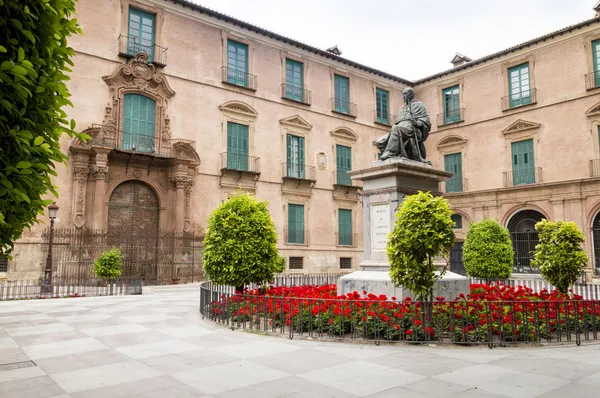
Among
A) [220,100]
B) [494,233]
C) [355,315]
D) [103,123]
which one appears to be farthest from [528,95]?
[355,315]

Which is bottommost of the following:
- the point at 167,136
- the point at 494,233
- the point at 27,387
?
the point at 27,387

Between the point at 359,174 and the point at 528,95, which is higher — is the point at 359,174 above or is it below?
below

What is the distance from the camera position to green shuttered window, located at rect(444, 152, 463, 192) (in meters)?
30.4

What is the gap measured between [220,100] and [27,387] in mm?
20965

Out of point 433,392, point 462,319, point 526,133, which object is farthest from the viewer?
point 526,133

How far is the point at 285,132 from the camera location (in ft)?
88.4

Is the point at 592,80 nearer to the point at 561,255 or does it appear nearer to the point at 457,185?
the point at 457,185

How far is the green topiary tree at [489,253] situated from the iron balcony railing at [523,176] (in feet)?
23.8

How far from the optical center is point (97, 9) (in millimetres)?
21094

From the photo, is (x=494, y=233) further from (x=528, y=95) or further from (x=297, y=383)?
(x=297, y=383)

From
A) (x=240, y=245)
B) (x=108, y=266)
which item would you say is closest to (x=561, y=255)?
(x=240, y=245)

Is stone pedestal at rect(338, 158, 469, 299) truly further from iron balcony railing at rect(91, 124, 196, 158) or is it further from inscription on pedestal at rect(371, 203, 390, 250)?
iron balcony railing at rect(91, 124, 196, 158)

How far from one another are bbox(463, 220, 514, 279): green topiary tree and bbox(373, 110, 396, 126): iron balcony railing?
491 inches

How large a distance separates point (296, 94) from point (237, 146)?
547cm
